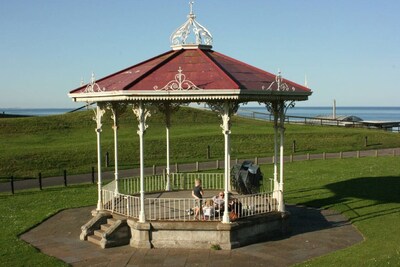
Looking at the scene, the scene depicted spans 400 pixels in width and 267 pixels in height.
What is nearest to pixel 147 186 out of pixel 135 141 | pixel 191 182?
pixel 191 182

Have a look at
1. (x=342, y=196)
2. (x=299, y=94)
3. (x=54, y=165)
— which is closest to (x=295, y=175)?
(x=342, y=196)

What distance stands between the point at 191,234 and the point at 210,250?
2.65ft

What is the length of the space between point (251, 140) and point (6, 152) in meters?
22.7

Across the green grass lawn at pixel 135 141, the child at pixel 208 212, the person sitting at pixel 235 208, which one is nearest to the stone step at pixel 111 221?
the child at pixel 208 212

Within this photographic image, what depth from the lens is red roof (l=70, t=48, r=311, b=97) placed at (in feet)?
53.4

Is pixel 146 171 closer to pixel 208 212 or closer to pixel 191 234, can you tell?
pixel 208 212

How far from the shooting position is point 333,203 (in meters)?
22.8

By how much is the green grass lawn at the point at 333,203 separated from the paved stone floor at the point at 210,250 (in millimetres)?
549

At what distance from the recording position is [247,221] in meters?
16.2

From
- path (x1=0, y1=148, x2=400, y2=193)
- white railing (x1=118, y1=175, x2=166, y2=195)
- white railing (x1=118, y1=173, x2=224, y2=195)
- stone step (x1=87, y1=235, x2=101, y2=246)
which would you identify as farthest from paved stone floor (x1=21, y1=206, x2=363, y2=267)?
path (x1=0, y1=148, x2=400, y2=193)

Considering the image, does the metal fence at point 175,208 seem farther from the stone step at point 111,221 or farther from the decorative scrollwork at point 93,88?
the decorative scrollwork at point 93,88

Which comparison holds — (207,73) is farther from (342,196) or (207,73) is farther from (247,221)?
(342,196)

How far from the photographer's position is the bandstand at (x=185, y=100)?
15.8 m

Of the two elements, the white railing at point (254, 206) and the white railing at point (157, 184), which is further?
the white railing at point (157, 184)
